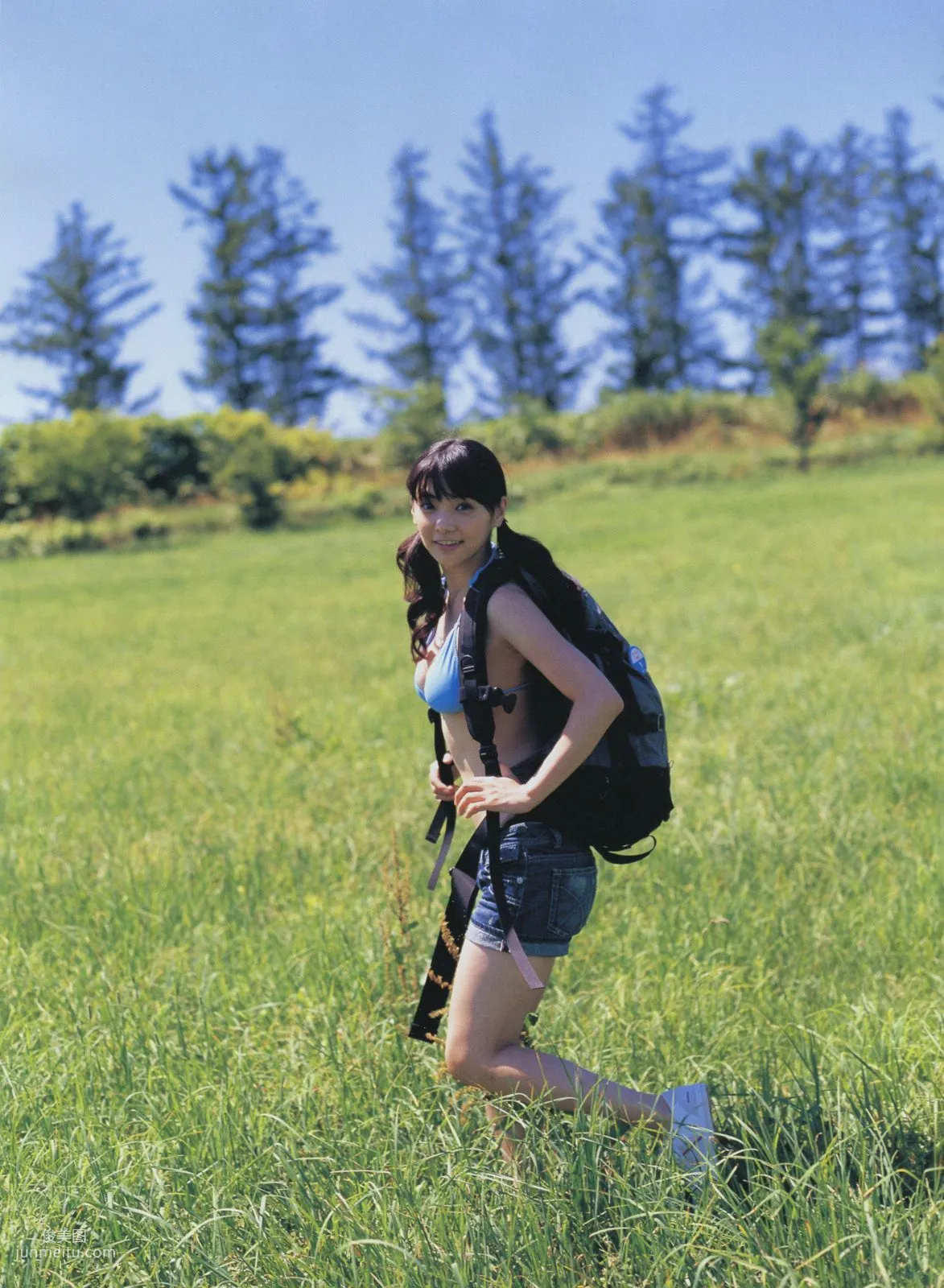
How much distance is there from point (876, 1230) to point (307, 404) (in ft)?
154

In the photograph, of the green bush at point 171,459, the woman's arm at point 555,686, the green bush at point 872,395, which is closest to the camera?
the woman's arm at point 555,686

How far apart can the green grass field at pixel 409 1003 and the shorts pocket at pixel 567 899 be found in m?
0.38

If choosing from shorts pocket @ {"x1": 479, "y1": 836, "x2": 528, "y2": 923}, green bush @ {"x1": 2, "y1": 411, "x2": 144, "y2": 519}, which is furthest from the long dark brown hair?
green bush @ {"x1": 2, "y1": 411, "x2": 144, "y2": 519}

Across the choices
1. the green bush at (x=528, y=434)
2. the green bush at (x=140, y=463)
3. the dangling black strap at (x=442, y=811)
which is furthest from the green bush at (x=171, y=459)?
the dangling black strap at (x=442, y=811)

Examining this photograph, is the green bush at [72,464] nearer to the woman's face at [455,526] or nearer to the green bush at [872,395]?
the green bush at [872,395]

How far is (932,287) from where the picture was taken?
49.3 meters

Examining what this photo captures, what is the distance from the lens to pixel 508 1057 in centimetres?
250

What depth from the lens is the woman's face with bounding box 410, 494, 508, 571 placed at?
2551 mm

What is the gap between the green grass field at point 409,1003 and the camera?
2246 mm

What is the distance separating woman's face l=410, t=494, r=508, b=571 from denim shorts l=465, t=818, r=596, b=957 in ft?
1.98

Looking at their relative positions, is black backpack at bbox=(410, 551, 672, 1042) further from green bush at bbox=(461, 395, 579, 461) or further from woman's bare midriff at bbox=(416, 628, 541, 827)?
green bush at bbox=(461, 395, 579, 461)

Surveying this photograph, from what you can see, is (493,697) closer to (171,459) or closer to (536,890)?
(536,890)

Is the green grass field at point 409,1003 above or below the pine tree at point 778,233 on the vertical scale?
below

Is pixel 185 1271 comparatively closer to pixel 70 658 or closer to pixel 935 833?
pixel 935 833
